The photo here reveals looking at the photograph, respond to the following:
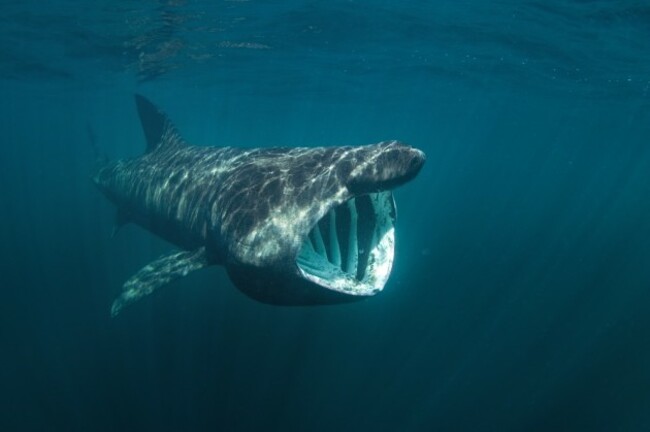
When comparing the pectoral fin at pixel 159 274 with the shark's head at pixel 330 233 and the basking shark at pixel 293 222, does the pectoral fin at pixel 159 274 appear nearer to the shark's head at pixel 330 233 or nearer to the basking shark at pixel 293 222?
the basking shark at pixel 293 222

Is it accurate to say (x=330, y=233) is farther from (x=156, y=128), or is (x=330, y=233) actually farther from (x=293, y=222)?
(x=156, y=128)

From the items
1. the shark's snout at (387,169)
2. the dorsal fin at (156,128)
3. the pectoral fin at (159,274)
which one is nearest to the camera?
the shark's snout at (387,169)

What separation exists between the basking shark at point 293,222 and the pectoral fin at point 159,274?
2 cm

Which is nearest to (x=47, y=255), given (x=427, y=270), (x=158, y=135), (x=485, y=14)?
(x=158, y=135)

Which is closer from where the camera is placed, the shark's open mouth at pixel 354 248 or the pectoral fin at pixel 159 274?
the shark's open mouth at pixel 354 248

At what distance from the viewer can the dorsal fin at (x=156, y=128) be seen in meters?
12.0

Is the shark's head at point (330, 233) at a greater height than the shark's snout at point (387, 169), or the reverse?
the shark's snout at point (387, 169)

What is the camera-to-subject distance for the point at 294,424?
9312 millimetres

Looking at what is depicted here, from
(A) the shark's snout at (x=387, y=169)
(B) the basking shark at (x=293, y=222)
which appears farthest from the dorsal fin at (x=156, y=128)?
(A) the shark's snout at (x=387, y=169)

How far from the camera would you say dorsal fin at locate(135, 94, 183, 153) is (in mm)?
11992

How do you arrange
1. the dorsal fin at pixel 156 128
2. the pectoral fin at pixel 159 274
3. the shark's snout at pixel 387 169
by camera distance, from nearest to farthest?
the shark's snout at pixel 387 169 → the pectoral fin at pixel 159 274 → the dorsal fin at pixel 156 128

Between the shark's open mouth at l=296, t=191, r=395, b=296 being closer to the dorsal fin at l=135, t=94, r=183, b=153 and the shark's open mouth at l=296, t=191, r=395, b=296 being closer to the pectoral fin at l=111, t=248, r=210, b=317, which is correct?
the pectoral fin at l=111, t=248, r=210, b=317

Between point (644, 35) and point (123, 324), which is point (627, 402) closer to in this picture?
point (123, 324)

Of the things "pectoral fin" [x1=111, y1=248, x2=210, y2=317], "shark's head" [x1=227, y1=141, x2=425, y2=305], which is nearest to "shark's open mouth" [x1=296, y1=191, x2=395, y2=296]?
"shark's head" [x1=227, y1=141, x2=425, y2=305]
